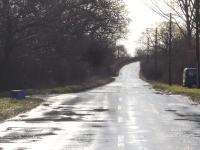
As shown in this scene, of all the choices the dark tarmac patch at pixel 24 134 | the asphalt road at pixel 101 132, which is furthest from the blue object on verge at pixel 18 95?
the dark tarmac patch at pixel 24 134

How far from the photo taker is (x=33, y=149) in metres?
13.5

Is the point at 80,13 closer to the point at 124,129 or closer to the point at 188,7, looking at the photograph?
the point at 188,7

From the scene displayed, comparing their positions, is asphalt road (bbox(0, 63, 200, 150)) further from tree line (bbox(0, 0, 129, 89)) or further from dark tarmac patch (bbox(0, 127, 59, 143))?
tree line (bbox(0, 0, 129, 89))

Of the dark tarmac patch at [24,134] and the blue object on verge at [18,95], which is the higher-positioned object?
the blue object on verge at [18,95]

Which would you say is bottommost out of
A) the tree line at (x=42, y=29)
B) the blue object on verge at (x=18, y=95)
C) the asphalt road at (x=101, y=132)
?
the asphalt road at (x=101, y=132)

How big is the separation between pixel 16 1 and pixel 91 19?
27.7ft

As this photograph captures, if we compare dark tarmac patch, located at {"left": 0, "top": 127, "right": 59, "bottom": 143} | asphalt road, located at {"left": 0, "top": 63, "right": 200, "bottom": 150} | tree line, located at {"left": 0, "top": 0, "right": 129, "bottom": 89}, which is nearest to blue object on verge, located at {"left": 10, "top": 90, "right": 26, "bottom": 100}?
asphalt road, located at {"left": 0, "top": 63, "right": 200, "bottom": 150}

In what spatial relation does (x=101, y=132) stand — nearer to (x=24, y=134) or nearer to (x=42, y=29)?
(x=24, y=134)

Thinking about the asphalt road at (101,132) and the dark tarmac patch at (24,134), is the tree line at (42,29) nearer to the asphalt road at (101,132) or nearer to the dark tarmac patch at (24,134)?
the asphalt road at (101,132)

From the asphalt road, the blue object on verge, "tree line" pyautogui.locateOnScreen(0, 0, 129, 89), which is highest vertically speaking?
"tree line" pyautogui.locateOnScreen(0, 0, 129, 89)

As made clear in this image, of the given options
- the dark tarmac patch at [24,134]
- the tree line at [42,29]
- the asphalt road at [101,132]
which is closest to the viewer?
the asphalt road at [101,132]

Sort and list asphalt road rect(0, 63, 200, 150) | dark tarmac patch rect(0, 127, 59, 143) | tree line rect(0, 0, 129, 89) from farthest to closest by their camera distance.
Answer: tree line rect(0, 0, 129, 89) < dark tarmac patch rect(0, 127, 59, 143) < asphalt road rect(0, 63, 200, 150)

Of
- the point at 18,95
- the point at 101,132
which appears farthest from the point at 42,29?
the point at 101,132

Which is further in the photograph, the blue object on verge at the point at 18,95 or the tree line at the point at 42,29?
the tree line at the point at 42,29
